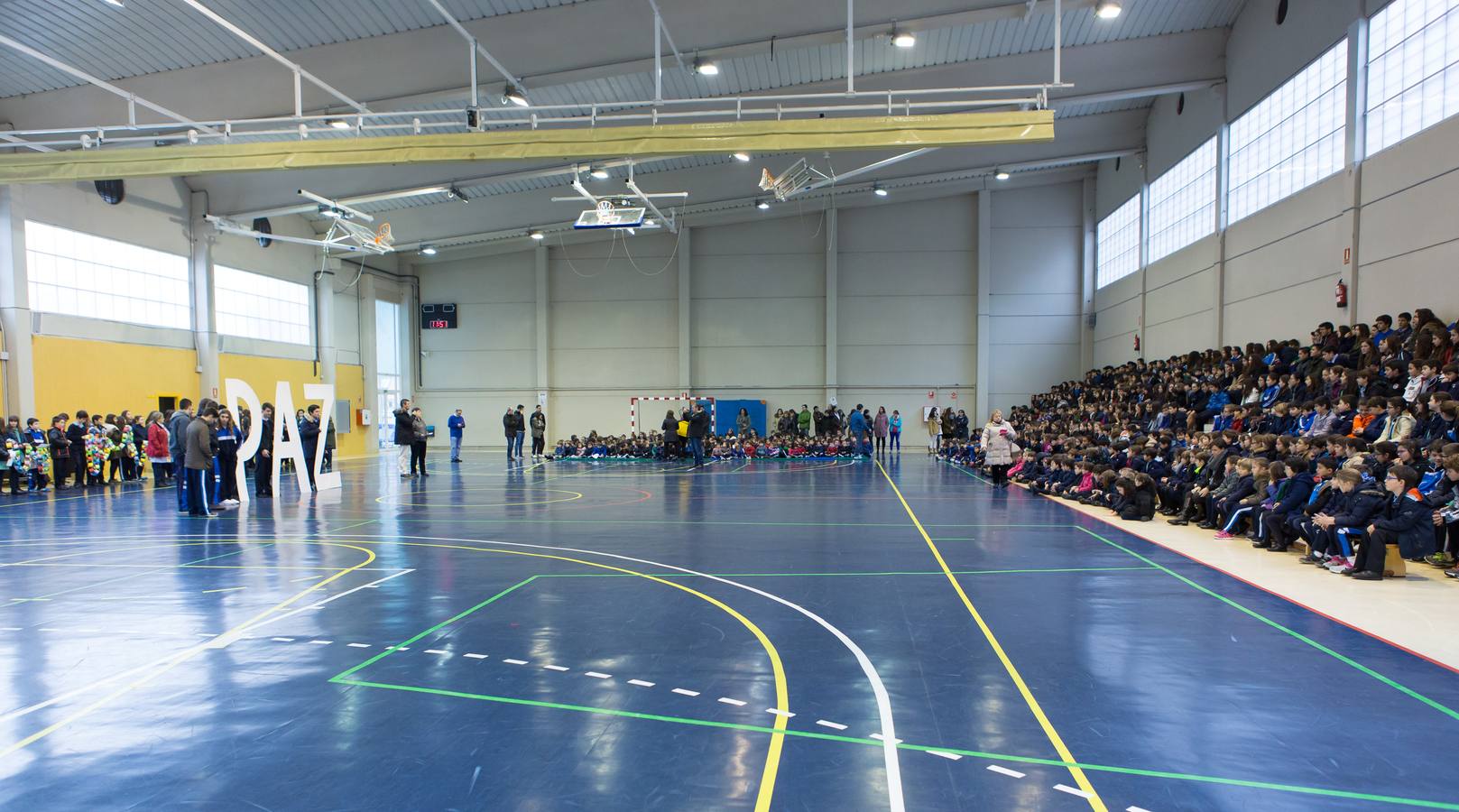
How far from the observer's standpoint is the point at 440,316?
3459 cm

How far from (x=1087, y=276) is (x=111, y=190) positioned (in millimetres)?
32188

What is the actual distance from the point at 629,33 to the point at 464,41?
3.34 metres

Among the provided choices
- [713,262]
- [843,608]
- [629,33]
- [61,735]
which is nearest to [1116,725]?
[843,608]

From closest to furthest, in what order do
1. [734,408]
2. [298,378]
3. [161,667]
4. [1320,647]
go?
[161,667] → [1320,647] → [298,378] → [734,408]

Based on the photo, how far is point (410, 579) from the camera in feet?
26.5

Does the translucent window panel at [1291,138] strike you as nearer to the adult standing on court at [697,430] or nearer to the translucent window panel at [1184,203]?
the translucent window panel at [1184,203]

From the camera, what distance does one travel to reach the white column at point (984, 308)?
31.0 m

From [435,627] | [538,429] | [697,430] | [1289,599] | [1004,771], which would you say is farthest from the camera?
[538,429]

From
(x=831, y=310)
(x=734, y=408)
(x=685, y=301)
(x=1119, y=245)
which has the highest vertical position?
(x=1119, y=245)

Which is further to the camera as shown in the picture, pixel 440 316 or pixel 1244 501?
pixel 440 316

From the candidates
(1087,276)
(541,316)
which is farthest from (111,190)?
(1087,276)

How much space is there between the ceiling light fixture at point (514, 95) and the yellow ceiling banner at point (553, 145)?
10.7 ft

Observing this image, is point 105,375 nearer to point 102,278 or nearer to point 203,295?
point 102,278

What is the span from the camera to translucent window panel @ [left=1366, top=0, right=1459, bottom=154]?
504 inches
